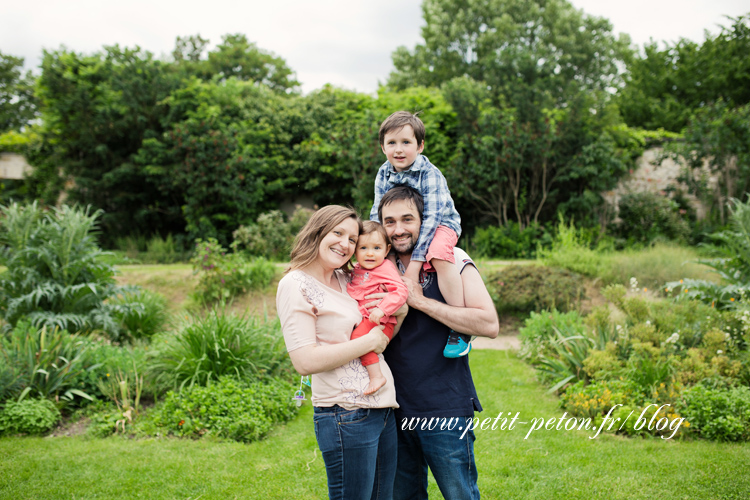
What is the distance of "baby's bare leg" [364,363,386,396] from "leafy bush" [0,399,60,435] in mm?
3619

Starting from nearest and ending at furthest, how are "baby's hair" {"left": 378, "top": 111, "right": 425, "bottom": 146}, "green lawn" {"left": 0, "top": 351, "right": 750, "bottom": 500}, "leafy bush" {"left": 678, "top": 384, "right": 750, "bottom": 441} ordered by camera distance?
1. "baby's hair" {"left": 378, "top": 111, "right": 425, "bottom": 146}
2. "green lawn" {"left": 0, "top": 351, "right": 750, "bottom": 500}
3. "leafy bush" {"left": 678, "top": 384, "right": 750, "bottom": 441}

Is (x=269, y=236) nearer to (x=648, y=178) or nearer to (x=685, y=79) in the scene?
(x=648, y=178)

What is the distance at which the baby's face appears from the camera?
1.96 metres

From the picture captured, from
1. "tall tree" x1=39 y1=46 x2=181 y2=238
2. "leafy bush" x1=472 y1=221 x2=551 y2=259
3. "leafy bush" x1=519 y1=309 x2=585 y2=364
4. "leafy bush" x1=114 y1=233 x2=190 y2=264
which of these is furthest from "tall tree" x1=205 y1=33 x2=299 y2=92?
"leafy bush" x1=519 y1=309 x2=585 y2=364

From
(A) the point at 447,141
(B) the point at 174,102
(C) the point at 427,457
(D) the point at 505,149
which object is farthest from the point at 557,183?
(C) the point at 427,457

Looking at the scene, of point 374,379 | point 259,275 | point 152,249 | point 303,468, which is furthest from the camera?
point 152,249

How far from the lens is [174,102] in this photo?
43.0 feet

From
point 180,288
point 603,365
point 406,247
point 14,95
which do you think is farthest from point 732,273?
point 14,95

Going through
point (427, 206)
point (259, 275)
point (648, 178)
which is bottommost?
point (259, 275)

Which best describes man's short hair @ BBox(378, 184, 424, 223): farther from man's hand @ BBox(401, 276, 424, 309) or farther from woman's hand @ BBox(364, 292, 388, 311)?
woman's hand @ BBox(364, 292, 388, 311)

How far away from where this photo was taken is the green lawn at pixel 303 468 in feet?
10.3

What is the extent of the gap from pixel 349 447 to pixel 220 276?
21.9ft

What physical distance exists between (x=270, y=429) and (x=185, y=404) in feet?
2.49

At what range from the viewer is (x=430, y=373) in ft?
6.43
